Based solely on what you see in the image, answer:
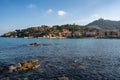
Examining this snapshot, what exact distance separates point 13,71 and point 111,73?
772 inches

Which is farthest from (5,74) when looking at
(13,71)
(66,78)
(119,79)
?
(119,79)

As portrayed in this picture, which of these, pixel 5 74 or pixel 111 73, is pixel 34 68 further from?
pixel 111 73

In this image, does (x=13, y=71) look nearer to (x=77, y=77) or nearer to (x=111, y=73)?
(x=77, y=77)

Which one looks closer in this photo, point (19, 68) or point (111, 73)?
point (111, 73)

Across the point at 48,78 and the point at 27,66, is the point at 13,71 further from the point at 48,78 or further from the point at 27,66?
the point at 48,78

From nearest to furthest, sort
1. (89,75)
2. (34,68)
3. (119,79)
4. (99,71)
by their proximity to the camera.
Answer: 1. (119,79)
2. (89,75)
3. (99,71)
4. (34,68)

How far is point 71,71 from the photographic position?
120 feet

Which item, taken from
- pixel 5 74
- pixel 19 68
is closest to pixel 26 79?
pixel 5 74

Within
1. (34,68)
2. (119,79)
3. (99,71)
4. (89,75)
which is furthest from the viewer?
(34,68)

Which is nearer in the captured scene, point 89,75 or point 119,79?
point 119,79

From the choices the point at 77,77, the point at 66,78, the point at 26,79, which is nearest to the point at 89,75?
the point at 77,77

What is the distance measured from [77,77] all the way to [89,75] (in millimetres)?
2684

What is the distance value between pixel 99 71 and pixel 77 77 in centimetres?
660

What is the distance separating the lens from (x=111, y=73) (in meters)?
34.8
